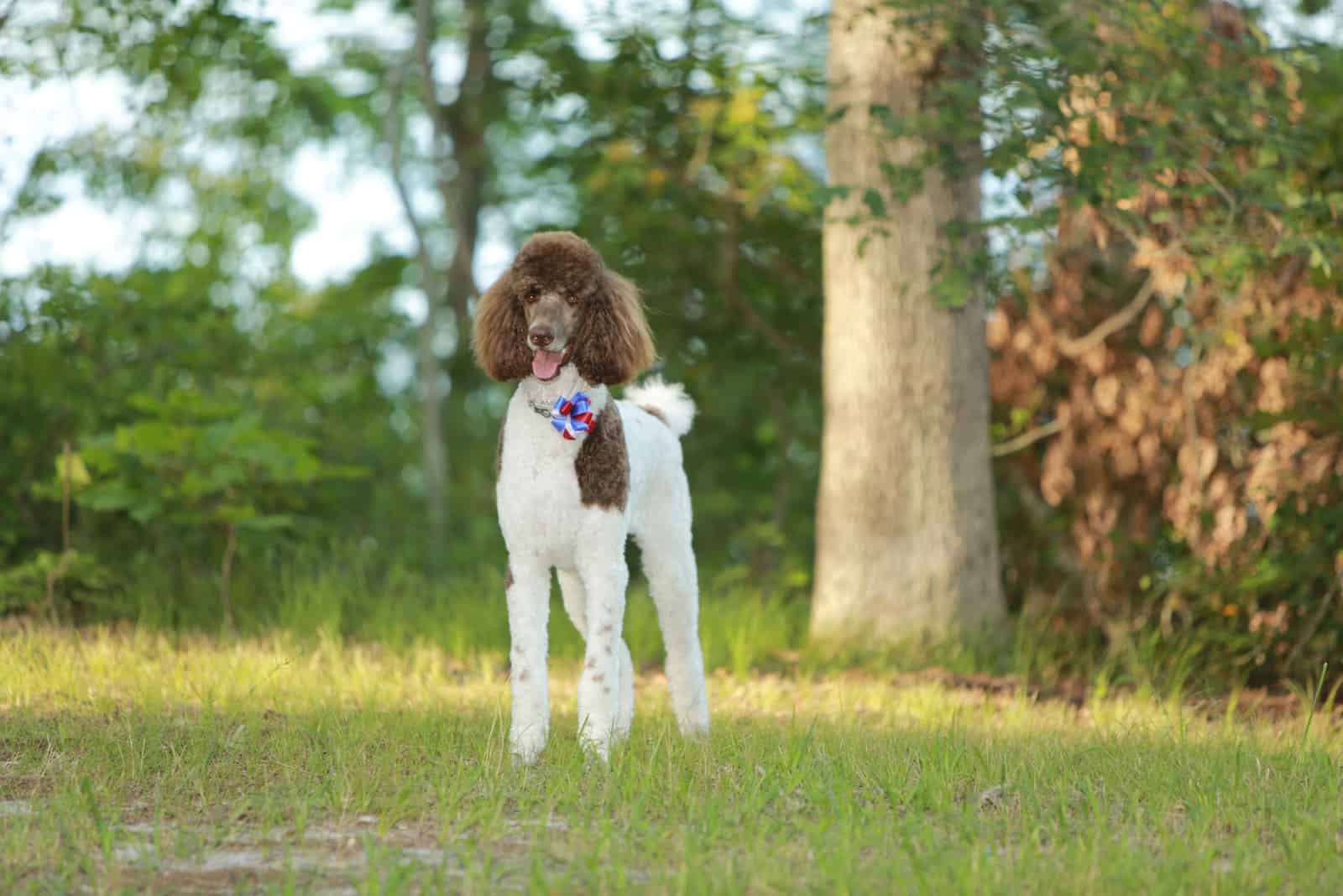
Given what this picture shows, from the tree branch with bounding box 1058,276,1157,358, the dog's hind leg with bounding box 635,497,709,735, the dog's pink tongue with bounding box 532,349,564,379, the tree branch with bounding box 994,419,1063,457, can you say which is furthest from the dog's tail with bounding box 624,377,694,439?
the tree branch with bounding box 1058,276,1157,358

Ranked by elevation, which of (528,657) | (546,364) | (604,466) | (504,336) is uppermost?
(504,336)

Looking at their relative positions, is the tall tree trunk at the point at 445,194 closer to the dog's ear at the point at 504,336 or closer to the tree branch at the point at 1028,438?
the tree branch at the point at 1028,438

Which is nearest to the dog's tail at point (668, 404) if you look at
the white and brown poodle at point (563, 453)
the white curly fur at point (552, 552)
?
the white curly fur at point (552, 552)

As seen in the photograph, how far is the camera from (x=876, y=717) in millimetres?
6359

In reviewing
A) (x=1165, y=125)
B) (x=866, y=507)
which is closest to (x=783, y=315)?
(x=866, y=507)

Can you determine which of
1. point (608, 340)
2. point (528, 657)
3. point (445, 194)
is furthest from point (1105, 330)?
point (445, 194)

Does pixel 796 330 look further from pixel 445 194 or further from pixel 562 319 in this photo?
pixel 562 319

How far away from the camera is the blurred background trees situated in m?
7.39

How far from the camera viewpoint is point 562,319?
15.2 feet

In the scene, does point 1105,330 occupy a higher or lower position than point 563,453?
higher

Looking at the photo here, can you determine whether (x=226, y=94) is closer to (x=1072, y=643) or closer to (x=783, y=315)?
(x=783, y=315)

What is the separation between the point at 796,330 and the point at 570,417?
20.3ft

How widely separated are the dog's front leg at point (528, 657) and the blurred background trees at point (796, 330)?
10.0ft

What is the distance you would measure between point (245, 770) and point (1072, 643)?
5.52m
